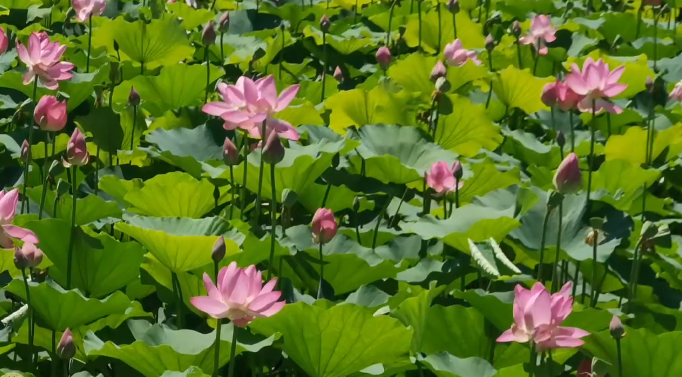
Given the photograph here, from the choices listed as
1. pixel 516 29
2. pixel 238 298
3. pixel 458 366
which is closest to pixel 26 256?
pixel 238 298

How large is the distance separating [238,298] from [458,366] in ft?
1.05

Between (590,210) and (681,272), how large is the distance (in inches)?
7.6

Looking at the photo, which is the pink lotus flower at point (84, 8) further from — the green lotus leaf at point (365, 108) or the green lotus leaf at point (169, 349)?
the green lotus leaf at point (169, 349)

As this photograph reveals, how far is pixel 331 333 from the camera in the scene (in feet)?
4.18

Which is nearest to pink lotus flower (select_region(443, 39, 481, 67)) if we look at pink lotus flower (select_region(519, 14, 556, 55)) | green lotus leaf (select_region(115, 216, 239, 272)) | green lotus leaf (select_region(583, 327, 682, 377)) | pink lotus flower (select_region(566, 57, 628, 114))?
pink lotus flower (select_region(519, 14, 556, 55))

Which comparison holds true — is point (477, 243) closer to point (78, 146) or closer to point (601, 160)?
point (78, 146)

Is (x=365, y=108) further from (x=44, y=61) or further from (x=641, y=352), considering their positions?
(x=641, y=352)

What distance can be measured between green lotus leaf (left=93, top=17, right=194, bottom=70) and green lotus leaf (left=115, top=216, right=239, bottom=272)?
1285mm

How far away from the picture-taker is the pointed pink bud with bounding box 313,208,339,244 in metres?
1.55

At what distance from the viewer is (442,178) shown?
1.83m

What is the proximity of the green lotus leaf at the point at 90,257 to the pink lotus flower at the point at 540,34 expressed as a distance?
1.54 meters

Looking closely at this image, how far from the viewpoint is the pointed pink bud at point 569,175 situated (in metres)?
1.46

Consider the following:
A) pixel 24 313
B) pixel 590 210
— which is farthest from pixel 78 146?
pixel 590 210

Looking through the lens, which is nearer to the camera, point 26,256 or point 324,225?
point 26,256
